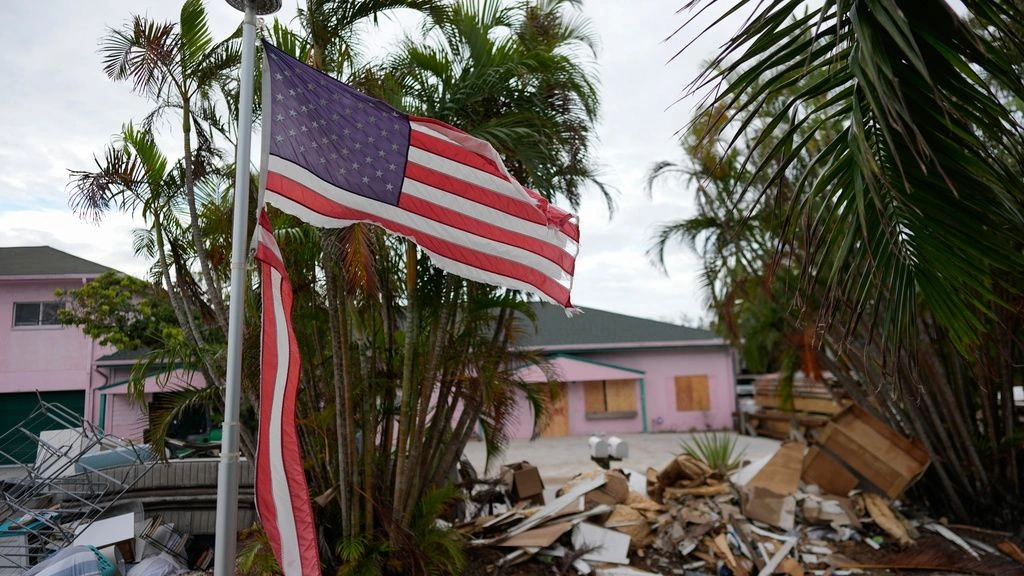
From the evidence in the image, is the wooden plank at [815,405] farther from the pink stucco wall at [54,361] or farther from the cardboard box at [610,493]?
the pink stucco wall at [54,361]

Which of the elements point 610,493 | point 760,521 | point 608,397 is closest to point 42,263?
point 610,493

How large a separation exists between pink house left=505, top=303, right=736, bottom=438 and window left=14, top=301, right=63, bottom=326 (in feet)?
55.1

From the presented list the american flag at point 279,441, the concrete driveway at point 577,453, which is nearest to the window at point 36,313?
the concrete driveway at point 577,453

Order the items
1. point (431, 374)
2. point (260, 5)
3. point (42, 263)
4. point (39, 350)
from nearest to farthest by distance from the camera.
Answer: point (260, 5)
point (431, 374)
point (39, 350)
point (42, 263)

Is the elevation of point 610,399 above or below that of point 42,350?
below

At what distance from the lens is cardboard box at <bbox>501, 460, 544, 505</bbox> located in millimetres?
10211

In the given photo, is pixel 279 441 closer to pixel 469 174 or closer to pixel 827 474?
pixel 469 174

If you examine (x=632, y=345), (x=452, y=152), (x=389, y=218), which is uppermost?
(x=452, y=152)

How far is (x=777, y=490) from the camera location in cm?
952

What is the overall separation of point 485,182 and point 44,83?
7.04 m

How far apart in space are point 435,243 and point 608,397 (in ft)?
76.7

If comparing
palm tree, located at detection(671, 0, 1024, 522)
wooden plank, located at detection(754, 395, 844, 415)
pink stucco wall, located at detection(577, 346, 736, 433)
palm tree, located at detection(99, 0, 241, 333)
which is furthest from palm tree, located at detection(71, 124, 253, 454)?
pink stucco wall, located at detection(577, 346, 736, 433)

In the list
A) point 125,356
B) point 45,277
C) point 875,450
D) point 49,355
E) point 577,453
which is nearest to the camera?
point 875,450

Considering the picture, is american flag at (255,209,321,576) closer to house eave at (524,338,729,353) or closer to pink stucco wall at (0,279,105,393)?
pink stucco wall at (0,279,105,393)
